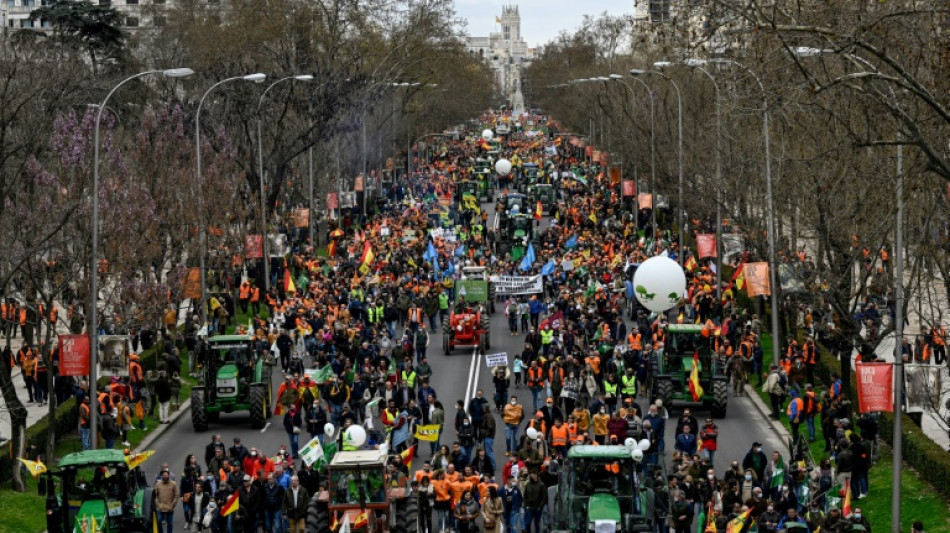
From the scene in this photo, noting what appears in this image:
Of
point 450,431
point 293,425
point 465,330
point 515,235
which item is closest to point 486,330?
point 465,330

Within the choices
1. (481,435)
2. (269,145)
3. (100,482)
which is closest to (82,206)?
(481,435)

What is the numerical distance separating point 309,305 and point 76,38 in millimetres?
42413

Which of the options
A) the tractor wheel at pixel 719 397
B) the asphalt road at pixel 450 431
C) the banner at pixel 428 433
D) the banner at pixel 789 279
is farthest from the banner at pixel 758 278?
the banner at pixel 428 433

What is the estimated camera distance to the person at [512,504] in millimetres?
26625

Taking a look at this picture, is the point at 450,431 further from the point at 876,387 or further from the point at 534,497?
the point at 876,387

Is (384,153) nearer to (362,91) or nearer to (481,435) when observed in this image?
(362,91)

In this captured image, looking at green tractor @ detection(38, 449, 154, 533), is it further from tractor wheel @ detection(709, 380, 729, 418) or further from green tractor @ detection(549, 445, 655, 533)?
tractor wheel @ detection(709, 380, 729, 418)

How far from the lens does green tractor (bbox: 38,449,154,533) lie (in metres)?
24.4

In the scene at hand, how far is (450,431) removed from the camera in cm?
3544

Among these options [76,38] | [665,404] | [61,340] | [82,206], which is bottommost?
[665,404]

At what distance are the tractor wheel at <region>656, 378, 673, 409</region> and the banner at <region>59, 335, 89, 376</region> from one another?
1228cm

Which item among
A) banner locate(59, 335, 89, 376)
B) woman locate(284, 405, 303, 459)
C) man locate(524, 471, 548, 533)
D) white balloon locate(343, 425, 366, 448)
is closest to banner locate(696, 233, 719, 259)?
woman locate(284, 405, 303, 459)

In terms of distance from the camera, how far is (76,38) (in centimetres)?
8431

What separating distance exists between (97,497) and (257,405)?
10.5 m
